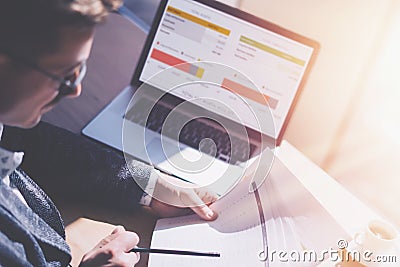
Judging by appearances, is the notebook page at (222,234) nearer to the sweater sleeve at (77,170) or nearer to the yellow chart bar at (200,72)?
the sweater sleeve at (77,170)

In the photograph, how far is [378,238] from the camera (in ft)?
2.52

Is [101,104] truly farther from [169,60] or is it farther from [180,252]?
[180,252]

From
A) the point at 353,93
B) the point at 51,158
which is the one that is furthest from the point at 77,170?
the point at 353,93

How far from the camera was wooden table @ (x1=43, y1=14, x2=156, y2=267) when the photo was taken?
86cm

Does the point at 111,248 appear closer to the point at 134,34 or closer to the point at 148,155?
the point at 148,155

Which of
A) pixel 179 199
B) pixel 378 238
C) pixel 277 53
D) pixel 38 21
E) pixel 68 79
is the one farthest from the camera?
pixel 277 53

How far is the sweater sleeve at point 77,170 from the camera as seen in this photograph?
0.91m

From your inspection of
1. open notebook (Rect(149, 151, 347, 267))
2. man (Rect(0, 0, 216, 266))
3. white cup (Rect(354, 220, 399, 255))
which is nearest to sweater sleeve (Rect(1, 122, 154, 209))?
man (Rect(0, 0, 216, 266))

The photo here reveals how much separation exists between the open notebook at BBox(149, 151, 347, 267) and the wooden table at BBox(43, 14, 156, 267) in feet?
0.21

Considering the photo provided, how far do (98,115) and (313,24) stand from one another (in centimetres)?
51

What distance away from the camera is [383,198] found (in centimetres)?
120

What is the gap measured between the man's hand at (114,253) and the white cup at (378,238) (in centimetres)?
35

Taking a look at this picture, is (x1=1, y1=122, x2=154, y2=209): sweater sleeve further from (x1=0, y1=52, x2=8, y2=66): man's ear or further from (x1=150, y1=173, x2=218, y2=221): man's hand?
(x1=0, y1=52, x2=8, y2=66): man's ear

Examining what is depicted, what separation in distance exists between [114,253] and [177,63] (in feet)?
1.54
